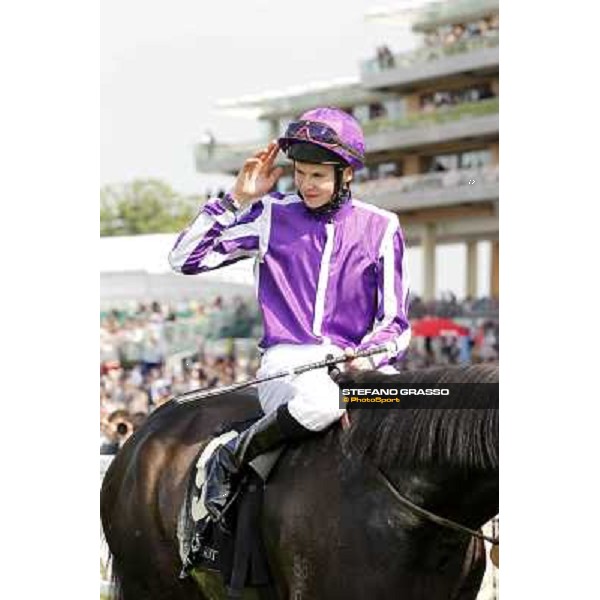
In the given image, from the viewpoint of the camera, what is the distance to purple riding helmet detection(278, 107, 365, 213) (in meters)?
3.88

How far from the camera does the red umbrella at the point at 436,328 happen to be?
11.5 m

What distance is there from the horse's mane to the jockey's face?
54 centimetres

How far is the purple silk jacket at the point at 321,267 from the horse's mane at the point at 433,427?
20 cm

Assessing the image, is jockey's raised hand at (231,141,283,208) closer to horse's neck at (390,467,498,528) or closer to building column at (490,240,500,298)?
building column at (490,240,500,298)

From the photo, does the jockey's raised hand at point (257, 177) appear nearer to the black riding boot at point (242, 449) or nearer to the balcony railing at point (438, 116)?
the black riding boot at point (242, 449)

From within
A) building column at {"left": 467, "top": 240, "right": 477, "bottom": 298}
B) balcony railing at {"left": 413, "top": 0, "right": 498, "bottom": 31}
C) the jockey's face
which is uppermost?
balcony railing at {"left": 413, "top": 0, "right": 498, "bottom": 31}

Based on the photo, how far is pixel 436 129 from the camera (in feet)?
54.0

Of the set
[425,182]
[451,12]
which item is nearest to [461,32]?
[451,12]

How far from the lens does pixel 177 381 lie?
9.41 metres

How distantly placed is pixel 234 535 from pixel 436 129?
12.9 m

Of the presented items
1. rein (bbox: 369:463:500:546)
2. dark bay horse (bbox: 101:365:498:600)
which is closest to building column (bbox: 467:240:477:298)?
dark bay horse (bbox: 101:365:498:600)
